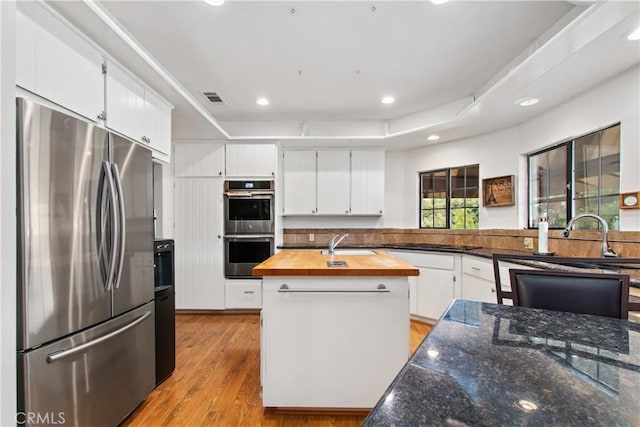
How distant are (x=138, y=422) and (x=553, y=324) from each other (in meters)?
2.26

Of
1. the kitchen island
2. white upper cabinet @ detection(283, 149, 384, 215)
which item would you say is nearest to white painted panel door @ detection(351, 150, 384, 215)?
white upper cabinet @ detection(283, 149, 384, 215)

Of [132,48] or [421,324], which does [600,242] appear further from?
[132,48]

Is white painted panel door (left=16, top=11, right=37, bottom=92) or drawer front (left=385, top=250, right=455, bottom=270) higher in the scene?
white painted panel door (left=16, top=11, right=37, bottom=92)

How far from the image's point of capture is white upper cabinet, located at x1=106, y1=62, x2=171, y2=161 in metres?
1.91

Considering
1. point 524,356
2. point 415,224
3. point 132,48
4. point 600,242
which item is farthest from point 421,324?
point 132,48

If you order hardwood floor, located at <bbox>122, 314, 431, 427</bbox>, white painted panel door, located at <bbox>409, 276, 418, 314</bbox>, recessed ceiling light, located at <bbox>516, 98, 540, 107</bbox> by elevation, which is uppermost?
recessed ceiling light, located at <bbox>516, 98, 540, 107</bbox>

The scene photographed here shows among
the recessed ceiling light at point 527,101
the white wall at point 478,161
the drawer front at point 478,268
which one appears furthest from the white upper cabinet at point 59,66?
the white wall at point 478,161

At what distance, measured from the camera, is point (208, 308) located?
3.67m

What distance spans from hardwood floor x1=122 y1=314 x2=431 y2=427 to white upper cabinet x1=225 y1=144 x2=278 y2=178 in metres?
1.93

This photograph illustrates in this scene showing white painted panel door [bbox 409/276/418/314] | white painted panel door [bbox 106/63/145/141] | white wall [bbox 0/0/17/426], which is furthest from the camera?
white painted panel door [bbox 409/276/418/314]

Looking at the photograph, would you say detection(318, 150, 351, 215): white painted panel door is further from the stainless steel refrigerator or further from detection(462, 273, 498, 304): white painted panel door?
the stainless steel refrigerator

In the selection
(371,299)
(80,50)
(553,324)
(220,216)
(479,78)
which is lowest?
(371,299)

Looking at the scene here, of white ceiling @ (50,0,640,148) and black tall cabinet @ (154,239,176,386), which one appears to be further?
black tall cabinet @ (154,239,176,386)

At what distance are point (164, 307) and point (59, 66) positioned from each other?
1663mm
